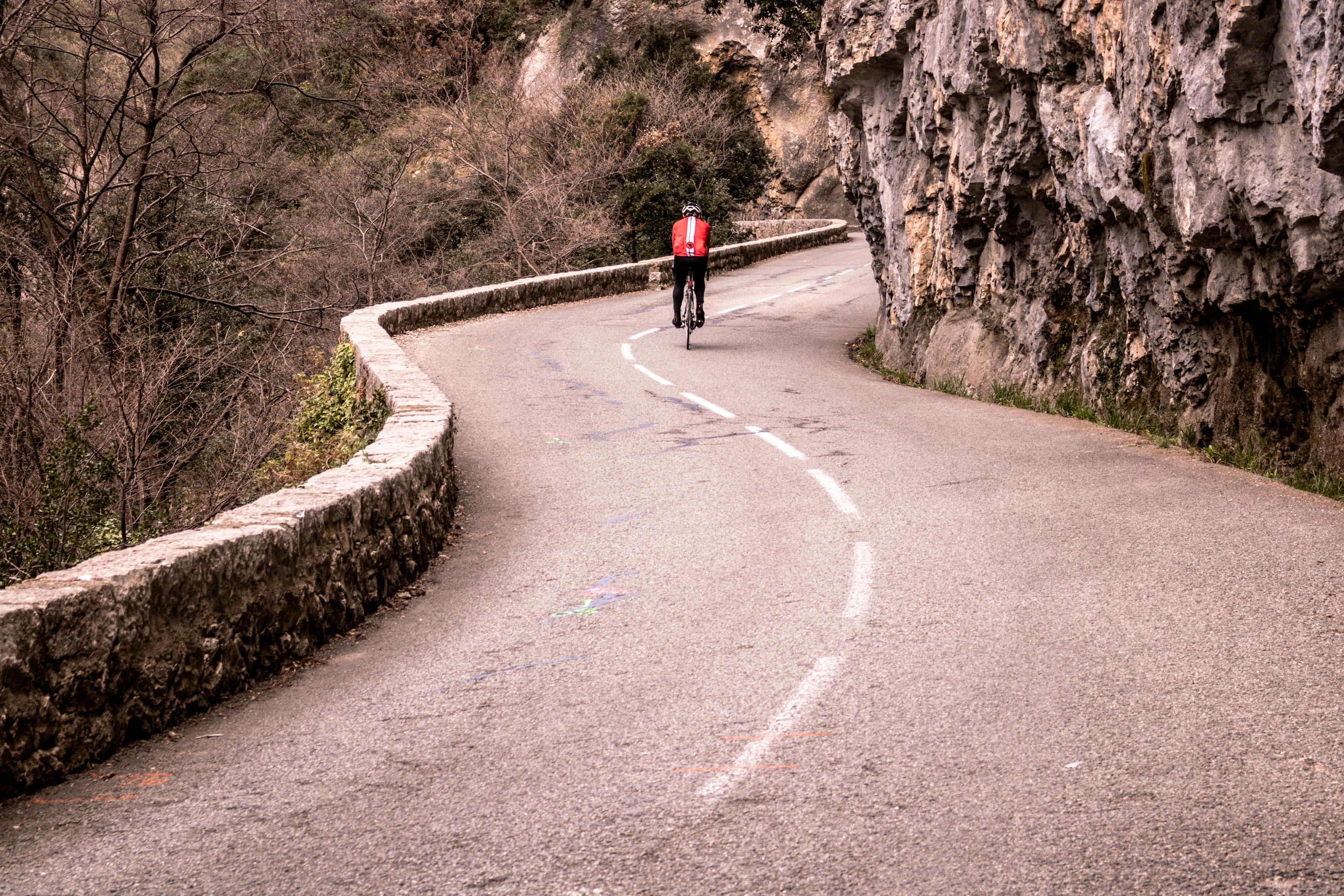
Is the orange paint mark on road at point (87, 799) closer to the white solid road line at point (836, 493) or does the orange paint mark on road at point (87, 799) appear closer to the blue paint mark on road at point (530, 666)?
the blue paint mark on road at point (530, 666)

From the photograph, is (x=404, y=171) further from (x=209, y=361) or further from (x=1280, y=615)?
(x=1280, y=615)

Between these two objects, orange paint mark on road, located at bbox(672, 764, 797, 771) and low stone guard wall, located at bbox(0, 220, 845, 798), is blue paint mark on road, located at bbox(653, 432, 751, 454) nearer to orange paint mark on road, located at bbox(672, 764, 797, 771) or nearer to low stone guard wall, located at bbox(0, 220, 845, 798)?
low stone guard wall, located at bbox(0, 220, 845, 798)

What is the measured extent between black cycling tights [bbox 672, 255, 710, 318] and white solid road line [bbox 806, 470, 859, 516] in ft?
29.6

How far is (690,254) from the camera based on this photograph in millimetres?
19406

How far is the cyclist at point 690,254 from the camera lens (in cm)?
1917

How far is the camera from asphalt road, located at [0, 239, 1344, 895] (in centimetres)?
390

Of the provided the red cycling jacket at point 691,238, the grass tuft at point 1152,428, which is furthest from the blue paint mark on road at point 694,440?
the red cycling jacket at point 691,238

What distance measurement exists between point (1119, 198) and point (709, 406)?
503 cm

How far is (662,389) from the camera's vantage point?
51.6ft

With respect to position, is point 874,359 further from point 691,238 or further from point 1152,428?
point 1152,428

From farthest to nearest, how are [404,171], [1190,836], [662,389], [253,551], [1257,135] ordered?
[404,171] → [662,389] → [1257,135] → [253,551] → [1190,836]

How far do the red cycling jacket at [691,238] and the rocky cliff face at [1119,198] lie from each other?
10.2 ft

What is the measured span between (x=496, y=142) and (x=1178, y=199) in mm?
28144

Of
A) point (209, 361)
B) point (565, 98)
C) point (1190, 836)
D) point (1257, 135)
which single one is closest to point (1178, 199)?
point (1257, 135)
